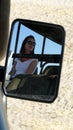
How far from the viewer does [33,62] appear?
1667 millimetres

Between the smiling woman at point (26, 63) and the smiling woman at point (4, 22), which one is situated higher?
the smiling woman at point (4, 22)

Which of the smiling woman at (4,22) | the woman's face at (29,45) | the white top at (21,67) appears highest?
the smiling woman at (4,22)

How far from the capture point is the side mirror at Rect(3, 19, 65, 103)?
5.36 feet

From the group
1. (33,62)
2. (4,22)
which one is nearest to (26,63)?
(33,62)

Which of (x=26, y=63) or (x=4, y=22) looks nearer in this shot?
(x=26, y=63)

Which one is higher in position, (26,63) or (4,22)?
(4,22)

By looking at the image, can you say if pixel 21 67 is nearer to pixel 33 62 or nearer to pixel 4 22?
pixel 33 62

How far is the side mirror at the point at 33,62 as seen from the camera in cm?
163

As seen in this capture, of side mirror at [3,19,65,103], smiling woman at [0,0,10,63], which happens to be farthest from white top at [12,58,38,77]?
smiling woman at [0,0,10,63]

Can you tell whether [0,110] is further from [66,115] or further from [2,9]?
[66,115]

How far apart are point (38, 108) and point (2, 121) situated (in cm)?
565

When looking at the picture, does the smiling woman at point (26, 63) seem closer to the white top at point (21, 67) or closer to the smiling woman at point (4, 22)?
the white top at point (21, 67)

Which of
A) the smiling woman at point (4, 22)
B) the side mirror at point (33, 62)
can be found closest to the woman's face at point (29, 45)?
the side mirror at point (33, 62)

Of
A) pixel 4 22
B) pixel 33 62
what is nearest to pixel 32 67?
pixel 33 62
